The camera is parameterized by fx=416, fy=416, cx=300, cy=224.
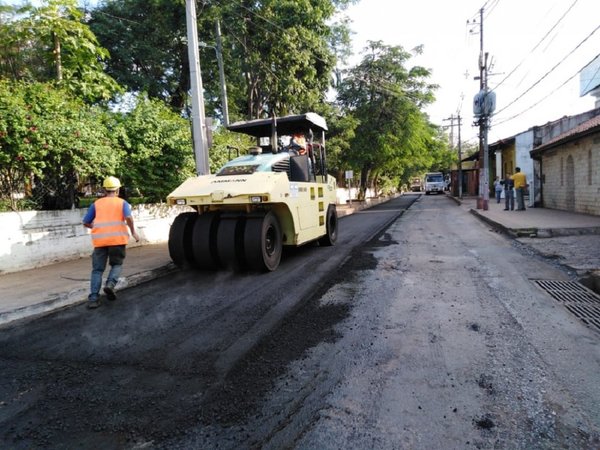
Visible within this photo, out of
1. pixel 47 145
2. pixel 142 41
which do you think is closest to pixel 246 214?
pixel 47 145

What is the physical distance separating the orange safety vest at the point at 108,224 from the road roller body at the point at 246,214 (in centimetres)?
139

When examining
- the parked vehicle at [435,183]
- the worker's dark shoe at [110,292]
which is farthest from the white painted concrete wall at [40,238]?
the parked vehicle at [435,183]

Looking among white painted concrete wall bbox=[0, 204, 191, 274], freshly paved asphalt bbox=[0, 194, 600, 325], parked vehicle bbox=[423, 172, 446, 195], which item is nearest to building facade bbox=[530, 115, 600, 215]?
freshly paved asphalt bbox=[0, 194, 600, 325]

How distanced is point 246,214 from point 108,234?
2.28 meters

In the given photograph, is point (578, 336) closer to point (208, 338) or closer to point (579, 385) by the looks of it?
point (579, 385)

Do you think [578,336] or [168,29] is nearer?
[578,336]

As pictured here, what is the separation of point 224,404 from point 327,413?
28.9 inches

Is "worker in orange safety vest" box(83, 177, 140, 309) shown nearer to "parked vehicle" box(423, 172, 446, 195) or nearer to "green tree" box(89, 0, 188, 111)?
"green tree" box(89, 0, 188, 111)

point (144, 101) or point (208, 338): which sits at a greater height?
point (144, 101)

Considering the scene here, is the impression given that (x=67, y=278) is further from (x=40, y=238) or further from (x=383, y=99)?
(x=383, y=99)

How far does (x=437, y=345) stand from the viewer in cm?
385

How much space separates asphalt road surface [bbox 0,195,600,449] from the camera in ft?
8.46

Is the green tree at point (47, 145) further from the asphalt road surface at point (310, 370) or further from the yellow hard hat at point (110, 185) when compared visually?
the asphalt road surface at point (310, 370)

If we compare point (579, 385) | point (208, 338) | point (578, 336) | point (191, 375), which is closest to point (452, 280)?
point (578, 336)
